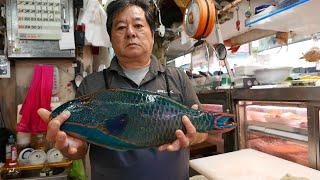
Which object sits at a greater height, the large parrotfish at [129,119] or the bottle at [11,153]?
the large parrotfish at [129,119]

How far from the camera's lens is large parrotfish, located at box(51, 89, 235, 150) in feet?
2.77

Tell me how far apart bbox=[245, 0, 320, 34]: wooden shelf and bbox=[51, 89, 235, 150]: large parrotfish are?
1632 millimetres

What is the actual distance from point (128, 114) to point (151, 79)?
584mm

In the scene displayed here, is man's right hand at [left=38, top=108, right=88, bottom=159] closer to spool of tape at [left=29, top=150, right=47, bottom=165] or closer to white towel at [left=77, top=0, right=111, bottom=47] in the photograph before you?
spool of tape at [left=29, top=150, right=47, bottom=165]

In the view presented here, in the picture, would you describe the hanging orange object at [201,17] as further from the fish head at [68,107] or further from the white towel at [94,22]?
the fish head at [68,107]

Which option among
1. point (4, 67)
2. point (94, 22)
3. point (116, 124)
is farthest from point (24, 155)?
point (116, 124)

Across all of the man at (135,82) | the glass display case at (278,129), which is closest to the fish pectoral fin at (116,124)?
the man at (135,82)

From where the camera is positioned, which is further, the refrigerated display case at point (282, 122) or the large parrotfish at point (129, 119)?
the refrigerated display case at point (282, 122)

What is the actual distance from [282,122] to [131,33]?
5.40 feet

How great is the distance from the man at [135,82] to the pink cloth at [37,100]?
1.64m

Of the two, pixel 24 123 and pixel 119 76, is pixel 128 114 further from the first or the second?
pixel 24 123

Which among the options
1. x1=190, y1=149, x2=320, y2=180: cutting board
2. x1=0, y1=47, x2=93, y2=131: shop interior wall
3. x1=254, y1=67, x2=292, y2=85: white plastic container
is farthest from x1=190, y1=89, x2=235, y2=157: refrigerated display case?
x1=0, y1=47, x2=93, y2=131: shop interior wall

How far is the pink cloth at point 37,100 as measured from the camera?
9.32 feet

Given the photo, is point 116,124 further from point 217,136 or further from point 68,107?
point 217,136
